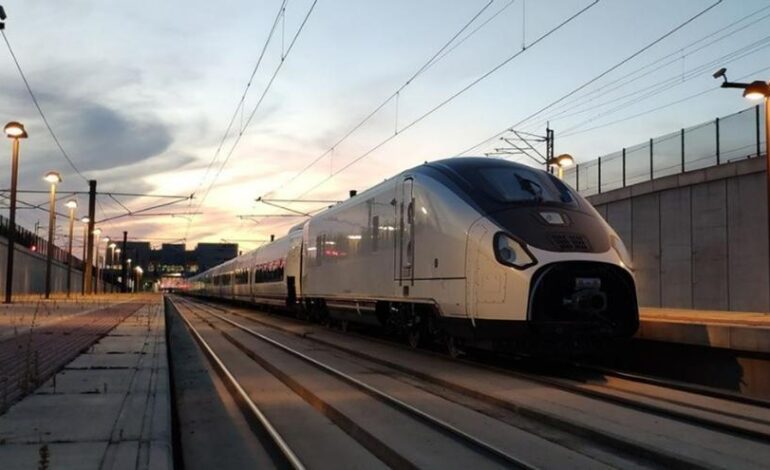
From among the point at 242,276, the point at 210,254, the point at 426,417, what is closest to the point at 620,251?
the point at 426,417

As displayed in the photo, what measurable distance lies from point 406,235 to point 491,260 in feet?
11.4

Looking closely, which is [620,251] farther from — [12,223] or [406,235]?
[12,223]

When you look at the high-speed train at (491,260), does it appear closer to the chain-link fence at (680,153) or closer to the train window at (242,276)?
the chain-link fence at (680,153)

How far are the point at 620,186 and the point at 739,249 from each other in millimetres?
8054

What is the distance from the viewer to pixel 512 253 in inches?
436

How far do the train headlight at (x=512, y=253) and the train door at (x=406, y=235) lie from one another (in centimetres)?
314

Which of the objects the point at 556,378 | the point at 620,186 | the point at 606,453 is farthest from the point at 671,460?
the point at 620,186

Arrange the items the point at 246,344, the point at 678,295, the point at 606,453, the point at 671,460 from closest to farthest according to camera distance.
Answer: the point at 671,460 → the point at 606,453 → the point at 246,344 → the point at 678,295

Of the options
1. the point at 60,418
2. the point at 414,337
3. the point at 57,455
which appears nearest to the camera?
the point at 57,455

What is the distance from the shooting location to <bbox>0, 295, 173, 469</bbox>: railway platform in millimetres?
5527

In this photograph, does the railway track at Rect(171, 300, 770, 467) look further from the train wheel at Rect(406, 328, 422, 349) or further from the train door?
the train wheel at Rect(406, 328, 422, 349)

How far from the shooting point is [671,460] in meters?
6.37

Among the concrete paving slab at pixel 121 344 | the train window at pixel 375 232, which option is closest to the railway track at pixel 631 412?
the train window at pixel 375 232

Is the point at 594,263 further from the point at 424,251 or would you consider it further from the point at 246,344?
the point at 246,344
